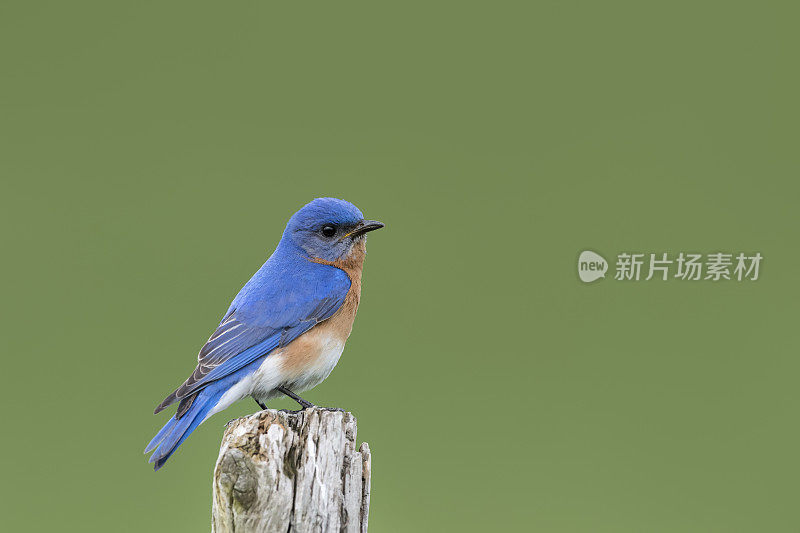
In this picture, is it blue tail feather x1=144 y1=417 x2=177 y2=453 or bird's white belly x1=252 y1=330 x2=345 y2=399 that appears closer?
blue tail feather x1=144 y1=417 x2=177 y2=453

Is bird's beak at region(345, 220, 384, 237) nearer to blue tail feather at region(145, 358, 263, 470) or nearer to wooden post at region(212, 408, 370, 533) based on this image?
blue tail feather at region(145, 358, 263, 470)

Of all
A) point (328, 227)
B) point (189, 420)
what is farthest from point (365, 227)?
point (189, 420)

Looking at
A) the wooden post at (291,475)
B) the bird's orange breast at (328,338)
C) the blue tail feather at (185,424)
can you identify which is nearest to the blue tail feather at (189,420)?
the blue tail feather at (185,424)

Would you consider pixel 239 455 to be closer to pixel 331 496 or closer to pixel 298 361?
pixel 331 496

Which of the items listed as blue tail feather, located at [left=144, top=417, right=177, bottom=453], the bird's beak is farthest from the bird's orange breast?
blue tail feather, located at [left=144, top=417, right=177, bottom=453]

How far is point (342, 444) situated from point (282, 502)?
1.20 feet

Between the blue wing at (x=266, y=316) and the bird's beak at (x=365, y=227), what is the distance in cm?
24

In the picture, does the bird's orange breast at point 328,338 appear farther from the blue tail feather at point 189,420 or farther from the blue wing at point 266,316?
the blue tail feather at point 189,420

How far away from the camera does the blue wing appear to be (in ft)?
15.9

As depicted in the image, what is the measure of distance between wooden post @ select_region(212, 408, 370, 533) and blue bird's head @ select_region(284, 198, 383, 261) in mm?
1878

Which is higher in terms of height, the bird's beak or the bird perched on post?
the bird's beak

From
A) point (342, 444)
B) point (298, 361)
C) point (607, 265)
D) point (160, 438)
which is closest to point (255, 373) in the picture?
point (298, 361)

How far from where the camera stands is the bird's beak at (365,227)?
556 cm

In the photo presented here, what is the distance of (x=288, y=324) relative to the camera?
5176 millimetres
